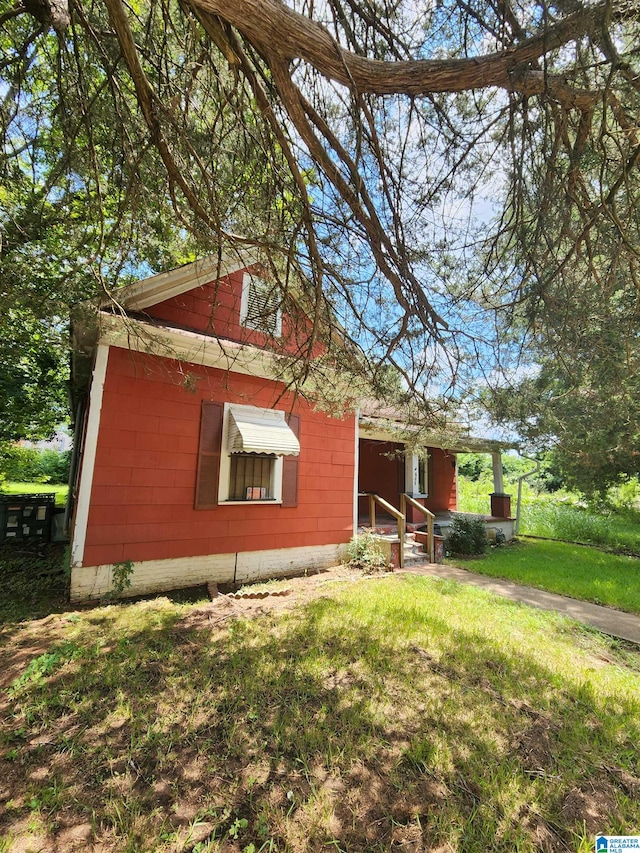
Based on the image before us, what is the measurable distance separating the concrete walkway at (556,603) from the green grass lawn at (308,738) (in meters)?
1.12

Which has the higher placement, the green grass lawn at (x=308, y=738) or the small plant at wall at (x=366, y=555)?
the small plant at wall at (x=366, y=555)

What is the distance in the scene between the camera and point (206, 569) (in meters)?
5.86

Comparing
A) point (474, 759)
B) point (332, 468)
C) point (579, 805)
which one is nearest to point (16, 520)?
point (332, 468)

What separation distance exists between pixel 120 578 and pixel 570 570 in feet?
30.1

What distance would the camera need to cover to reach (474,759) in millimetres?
2314

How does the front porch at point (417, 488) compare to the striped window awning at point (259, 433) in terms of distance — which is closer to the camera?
the striped window awning at point (259, 433)

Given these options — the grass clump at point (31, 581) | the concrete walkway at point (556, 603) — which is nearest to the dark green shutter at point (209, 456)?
the grass clump at point (31, 581)

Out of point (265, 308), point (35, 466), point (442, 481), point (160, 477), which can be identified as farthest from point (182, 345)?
point (35, 466)

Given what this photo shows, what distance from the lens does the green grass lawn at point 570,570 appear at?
21.5 feet

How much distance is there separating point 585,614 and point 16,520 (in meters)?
11.3

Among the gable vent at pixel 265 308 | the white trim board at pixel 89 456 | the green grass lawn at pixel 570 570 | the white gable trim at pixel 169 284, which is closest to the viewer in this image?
the gable vent at pixel 265 308

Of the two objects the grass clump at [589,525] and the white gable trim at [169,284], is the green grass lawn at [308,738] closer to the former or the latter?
the white gable trim at [169,284]

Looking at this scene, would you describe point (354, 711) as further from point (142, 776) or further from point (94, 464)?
point (94, 464)

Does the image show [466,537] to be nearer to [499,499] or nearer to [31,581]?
[499,499]
